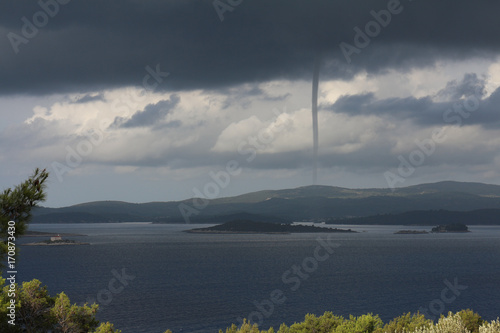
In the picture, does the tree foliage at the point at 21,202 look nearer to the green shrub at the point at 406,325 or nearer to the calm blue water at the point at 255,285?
the green shrub at the point at 406,325

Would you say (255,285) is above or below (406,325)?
below

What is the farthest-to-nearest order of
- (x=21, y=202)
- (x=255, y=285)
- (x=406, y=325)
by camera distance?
1. (x=255, y=285)
2. (x=406, y=325)
3. (x=21, y=202)

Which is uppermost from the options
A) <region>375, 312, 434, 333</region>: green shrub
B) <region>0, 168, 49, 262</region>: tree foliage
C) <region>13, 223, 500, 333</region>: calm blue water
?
<region>0, 168, 49, 262</region>: tree foliage

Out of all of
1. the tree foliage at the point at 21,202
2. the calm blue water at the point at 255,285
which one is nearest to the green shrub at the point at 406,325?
the tree foliage at the point at 21,202

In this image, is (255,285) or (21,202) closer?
(21,202)

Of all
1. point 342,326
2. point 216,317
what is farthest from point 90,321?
point 216,317

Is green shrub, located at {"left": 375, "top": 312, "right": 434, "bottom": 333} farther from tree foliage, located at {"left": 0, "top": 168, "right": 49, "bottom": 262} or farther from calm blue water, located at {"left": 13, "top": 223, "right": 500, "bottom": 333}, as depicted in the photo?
calm blue water, located at {"left": 13, "top": 223, "right": 500, "bottom": 333}

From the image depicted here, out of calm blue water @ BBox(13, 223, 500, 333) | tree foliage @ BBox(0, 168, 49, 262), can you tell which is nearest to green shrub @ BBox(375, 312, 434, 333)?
tree foliage @ BBox(0, 168, 49, 262)

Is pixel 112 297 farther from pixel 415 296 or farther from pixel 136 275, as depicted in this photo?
pixel 415 296

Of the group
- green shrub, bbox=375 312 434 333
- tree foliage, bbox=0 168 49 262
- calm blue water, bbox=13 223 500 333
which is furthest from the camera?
calm blue water, bbox=13 223 500 333

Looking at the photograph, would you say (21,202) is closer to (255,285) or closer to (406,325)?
(406,325)

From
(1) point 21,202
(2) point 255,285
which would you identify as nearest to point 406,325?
(1) point 21,202
